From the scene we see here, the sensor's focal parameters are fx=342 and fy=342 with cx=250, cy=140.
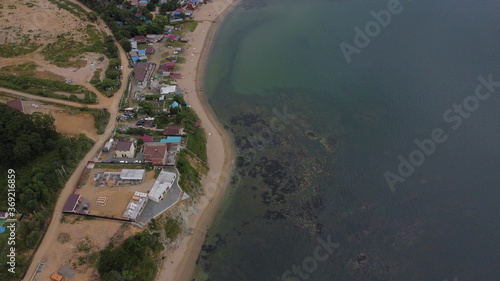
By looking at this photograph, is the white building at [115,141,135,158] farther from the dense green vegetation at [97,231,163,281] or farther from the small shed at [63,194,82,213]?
the dense green vegetation at [97,231,163,281]

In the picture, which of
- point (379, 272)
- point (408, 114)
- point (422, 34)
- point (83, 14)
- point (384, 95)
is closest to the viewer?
point (379, 272)

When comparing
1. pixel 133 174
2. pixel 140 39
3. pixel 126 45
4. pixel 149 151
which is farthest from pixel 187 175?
pixel 140 39

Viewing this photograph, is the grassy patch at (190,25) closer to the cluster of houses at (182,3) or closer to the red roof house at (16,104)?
the cluster of houses at (182,3)

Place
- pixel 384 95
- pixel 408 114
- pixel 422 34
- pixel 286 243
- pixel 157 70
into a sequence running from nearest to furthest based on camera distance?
pixel 286 243 < pixel 408 114 < pixel 384 95 < pixel 157 70 < pixel 422 34

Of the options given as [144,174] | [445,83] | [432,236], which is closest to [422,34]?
[445,83]

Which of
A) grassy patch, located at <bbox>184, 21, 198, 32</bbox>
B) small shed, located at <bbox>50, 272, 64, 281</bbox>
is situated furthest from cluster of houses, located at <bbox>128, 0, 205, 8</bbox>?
small shed, located at <bbox>50, 272, 64, 281</bbox>

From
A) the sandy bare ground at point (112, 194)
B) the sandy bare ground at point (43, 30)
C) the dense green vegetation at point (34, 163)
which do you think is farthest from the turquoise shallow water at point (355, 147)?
the sandy bare ground at point (43, 30)

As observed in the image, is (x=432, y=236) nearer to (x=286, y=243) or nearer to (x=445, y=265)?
(x=445, y=265)

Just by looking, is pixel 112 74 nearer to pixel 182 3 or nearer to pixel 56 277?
pixel 182 3
